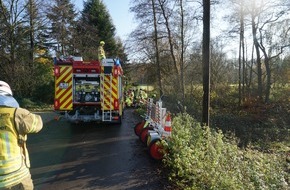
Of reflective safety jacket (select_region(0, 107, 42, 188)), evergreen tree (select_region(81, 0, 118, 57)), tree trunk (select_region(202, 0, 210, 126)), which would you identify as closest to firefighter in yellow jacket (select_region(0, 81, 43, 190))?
reflective safety jacket (select_region(0, 107, 42, 188))

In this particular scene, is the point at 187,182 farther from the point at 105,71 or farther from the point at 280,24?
the point at 280,24

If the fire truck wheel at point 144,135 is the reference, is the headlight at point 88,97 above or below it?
above

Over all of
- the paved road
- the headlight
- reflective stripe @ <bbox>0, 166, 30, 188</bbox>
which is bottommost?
the paved road

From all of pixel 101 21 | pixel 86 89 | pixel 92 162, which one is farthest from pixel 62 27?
pixel 92 162

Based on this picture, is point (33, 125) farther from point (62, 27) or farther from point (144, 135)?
point (62, 27)

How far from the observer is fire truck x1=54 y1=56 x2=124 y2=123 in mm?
12977

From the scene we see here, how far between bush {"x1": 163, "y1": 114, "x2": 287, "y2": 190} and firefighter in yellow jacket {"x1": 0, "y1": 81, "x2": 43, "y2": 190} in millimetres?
3017

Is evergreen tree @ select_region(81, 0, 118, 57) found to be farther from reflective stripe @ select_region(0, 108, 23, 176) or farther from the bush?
reflective stripe @ select_region(0, 108, 23, 176)

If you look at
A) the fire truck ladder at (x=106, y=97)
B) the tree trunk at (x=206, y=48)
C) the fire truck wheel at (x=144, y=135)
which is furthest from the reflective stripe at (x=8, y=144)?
the fire truck ladder at (x=106, y=97)

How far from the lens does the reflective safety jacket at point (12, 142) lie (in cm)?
341

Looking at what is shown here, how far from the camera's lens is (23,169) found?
11.7 feet

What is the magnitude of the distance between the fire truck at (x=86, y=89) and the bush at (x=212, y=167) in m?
5.19

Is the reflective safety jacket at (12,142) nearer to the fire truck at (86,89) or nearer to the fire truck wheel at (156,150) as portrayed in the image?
the fire truck wheel at (156,150)

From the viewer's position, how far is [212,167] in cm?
617
